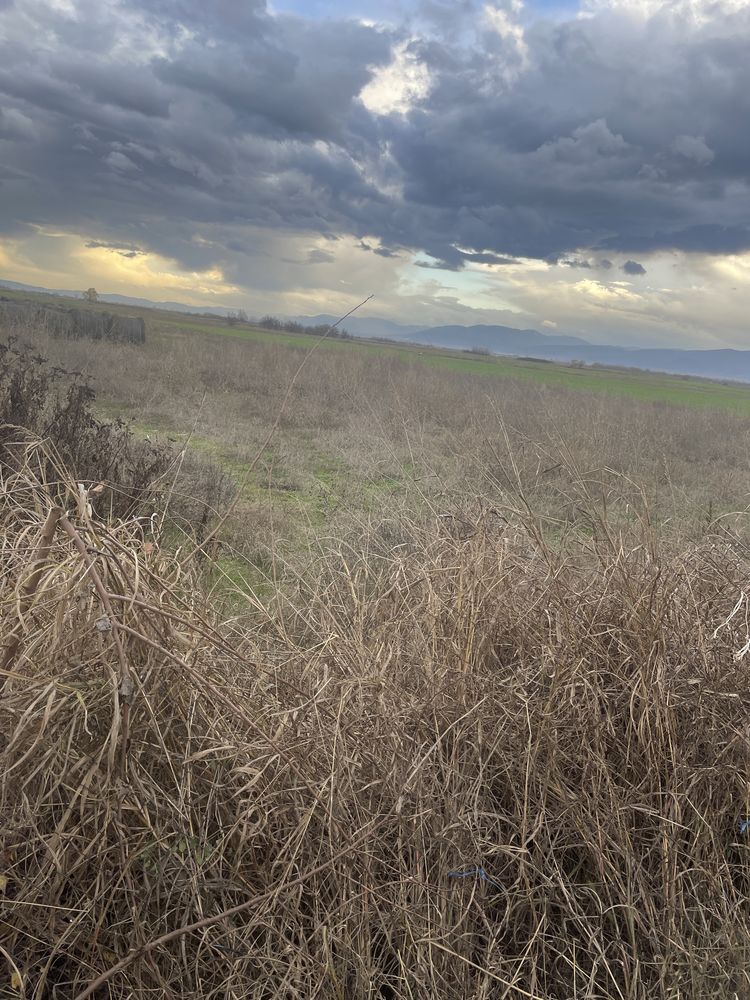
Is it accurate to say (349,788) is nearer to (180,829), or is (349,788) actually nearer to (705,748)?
(180,829)

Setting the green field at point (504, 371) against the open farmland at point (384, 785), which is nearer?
the open farmland at point (384, 785)

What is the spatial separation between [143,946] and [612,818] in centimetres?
140

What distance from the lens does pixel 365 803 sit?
6.68ft

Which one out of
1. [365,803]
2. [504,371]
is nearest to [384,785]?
[365,803]

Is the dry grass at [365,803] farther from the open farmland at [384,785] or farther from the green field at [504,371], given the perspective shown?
the green field at [504,371]

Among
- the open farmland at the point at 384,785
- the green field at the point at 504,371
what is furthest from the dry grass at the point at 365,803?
the green field at the point at 504,371

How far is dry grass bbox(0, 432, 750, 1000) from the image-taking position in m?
1.75

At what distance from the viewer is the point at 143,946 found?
5.38 feet

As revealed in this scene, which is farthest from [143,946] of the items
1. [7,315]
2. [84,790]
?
[7,315]

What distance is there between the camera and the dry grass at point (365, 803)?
1753 millimetres

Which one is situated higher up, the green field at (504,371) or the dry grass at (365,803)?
the green field at (504,371)

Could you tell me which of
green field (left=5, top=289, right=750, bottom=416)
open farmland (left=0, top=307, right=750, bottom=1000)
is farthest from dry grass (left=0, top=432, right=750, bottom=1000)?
green field (left=5, top=289, right=750, bottom=416)

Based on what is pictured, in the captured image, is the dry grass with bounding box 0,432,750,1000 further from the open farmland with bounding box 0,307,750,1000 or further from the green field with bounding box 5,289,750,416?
the green field with bounding box 5,289,750,416

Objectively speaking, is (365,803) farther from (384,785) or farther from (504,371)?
(504,371)
